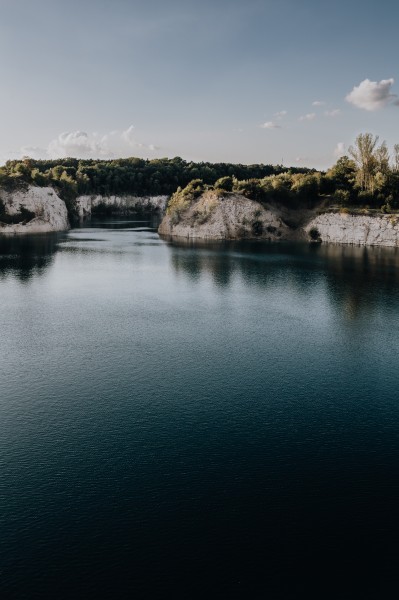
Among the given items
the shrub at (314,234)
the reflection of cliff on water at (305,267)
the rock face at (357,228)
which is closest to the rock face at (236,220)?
the shrub at (314,234)

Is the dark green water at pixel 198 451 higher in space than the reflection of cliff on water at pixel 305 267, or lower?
lower

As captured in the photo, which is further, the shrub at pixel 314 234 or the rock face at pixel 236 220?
the rock face at pixel 236 220

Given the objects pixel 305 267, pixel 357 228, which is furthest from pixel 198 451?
pixel 357 228

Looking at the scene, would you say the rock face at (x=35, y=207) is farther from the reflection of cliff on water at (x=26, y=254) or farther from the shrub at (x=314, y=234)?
the shrub at (x=314, y=234)

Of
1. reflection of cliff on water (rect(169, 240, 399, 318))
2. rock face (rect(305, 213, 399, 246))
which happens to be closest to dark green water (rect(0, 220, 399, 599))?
reflection of cliff on water (rect(169, 240, 399, 318))

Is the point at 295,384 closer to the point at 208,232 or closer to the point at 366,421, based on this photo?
the point at 366,421

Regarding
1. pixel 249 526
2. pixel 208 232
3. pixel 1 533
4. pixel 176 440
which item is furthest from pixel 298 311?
pixel 208 232

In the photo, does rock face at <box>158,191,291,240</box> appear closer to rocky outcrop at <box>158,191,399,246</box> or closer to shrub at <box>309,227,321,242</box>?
rocky outcrop at <box>158,191,399,246</box>
